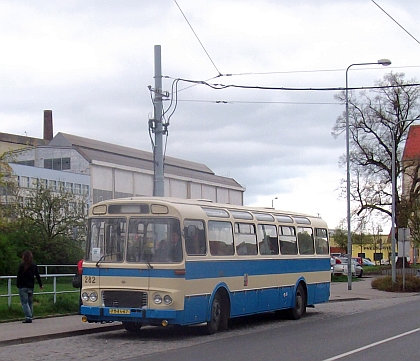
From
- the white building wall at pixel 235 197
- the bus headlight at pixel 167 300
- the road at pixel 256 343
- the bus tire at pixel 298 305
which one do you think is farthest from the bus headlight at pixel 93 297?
the white building wall at pixel 235 197

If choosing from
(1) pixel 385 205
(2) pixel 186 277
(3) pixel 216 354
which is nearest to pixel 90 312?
(2) pixel 186 277

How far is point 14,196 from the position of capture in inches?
2197

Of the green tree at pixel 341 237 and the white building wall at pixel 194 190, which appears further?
the green tree at pixel 341 237

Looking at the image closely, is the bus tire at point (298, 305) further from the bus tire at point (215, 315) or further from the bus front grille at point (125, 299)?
the bus front grille at point (125, 299)

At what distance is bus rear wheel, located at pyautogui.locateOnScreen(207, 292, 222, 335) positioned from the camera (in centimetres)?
1683

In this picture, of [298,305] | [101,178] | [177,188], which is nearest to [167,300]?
[298,305]

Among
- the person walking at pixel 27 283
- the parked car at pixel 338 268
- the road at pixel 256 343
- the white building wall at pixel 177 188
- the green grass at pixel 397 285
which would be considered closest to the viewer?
the road at pixel 256 343

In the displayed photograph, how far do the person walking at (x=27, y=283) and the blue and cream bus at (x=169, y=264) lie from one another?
8.17 feet

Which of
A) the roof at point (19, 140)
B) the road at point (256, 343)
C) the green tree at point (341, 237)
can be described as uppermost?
the roof at point (19, 140)

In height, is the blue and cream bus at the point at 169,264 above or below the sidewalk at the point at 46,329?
above

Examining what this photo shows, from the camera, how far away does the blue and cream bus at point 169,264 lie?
15586mm

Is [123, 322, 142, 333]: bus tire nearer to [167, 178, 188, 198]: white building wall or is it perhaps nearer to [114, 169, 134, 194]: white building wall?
[114, 169, 134, 194]: white building wall

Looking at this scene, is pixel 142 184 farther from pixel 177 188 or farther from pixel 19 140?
pixel 19 140

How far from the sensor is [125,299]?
15.8 metres
